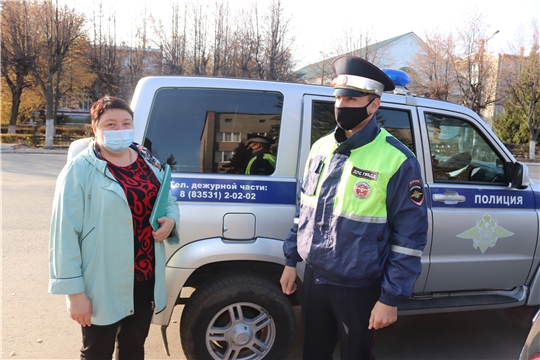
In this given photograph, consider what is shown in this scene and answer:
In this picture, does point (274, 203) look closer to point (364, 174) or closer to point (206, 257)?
point (206, 257)

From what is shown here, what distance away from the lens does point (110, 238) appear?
205cm

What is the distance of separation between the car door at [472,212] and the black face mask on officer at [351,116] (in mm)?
1294

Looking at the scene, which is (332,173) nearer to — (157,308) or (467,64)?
(157,308)

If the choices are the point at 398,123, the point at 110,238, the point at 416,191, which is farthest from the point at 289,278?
the point at 398,123

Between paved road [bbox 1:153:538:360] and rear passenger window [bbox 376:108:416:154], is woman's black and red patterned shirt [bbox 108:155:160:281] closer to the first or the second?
paved road [bbox 1:153:538:360]

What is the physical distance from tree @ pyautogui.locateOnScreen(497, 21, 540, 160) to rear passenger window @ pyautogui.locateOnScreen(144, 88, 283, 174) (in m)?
28.3

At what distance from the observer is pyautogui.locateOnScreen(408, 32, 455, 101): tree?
2666cm

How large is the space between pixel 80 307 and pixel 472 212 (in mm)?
2771

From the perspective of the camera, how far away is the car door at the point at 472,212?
3.05 meters

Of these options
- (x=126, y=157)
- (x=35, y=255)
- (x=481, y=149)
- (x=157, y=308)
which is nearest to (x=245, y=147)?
(x=126, y=157)

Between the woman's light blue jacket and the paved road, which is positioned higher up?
the woman's light blue jacket

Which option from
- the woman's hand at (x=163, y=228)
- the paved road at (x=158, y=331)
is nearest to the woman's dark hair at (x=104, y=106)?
the woman's hand at (x=163, y=228)

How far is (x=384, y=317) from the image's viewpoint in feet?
6.28

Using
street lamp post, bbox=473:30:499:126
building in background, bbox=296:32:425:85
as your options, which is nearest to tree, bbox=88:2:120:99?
building in background, bbox=296:32:425:85
